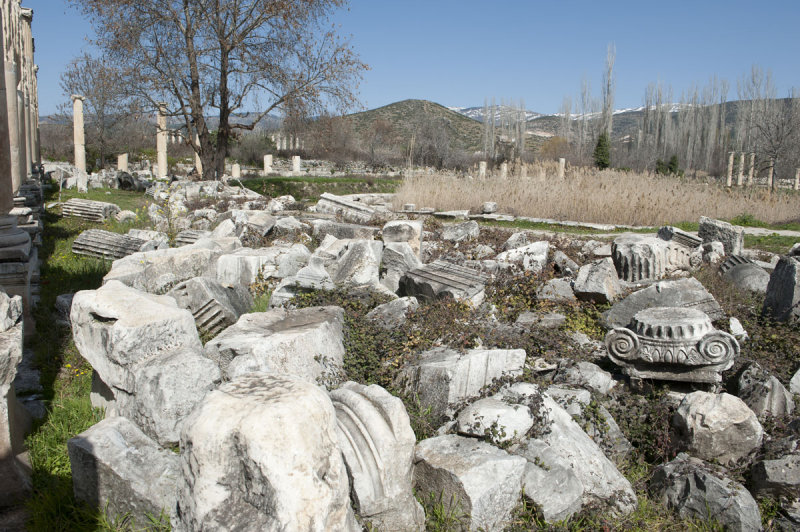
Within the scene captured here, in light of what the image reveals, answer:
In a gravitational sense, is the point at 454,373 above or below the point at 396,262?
below

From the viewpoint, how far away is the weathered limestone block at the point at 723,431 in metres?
3.77

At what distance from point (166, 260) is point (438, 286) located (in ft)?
10.5

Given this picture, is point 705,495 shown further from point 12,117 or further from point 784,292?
point 12,117

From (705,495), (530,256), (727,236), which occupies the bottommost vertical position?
(705,495)

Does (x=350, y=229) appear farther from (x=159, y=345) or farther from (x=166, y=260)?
(x=159, y=345)

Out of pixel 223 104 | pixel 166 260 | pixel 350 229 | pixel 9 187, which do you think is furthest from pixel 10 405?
pixel 223 104

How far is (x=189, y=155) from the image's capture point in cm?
3672

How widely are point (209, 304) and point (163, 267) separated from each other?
5.50 feet

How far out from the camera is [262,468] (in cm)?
198

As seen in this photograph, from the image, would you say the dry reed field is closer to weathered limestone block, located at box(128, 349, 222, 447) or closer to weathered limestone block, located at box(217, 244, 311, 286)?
weathered limestone block, located at box(217, 244, 311, 286)

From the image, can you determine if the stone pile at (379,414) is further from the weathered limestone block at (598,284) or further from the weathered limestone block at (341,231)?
the weathered limestone block at (341,231)

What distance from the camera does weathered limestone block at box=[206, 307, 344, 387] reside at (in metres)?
3.97

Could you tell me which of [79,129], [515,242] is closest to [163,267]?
[515,242]

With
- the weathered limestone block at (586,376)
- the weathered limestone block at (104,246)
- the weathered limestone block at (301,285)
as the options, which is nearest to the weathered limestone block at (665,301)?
the weathered limestone block at (586,376)
